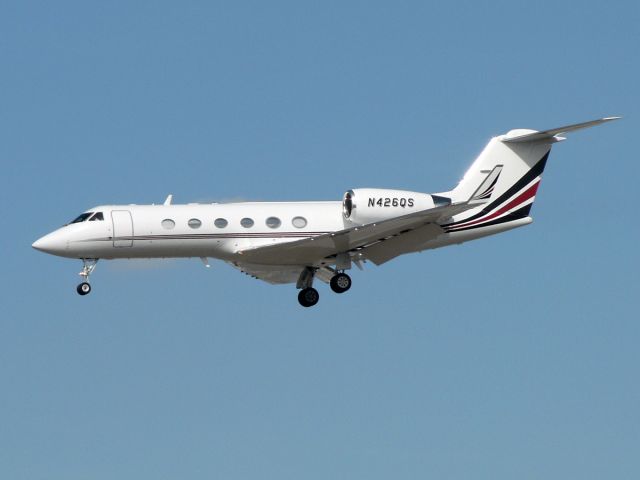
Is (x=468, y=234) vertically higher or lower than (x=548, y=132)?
lower

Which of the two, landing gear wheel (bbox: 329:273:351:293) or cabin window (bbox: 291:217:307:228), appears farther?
landing gear wheel (bbox: 329:273:351:293)

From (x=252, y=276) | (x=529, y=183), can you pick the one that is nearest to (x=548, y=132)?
(x=529, y=183)

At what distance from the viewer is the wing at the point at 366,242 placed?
3109 cm

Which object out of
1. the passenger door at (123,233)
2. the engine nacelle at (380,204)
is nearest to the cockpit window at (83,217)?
the passenger door at (123,233)

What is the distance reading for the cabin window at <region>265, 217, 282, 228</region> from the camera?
32594mm

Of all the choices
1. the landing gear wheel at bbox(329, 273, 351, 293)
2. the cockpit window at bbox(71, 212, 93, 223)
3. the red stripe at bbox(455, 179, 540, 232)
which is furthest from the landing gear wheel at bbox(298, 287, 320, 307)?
the cockpit window at bbox(71, 212, 93, 223)

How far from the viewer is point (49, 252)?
3209 centimetres

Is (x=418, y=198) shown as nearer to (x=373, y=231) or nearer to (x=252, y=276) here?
(x=373, y=231)

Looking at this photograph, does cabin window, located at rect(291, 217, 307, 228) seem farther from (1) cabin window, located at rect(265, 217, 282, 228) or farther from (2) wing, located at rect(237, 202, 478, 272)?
(2) wing, located at rect(237, 202, 478, 272)

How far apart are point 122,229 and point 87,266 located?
1524 millimetres

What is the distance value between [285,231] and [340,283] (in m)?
2.07

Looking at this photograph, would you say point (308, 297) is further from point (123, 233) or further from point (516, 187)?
point (516, 187)

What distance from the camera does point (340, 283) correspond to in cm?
3309

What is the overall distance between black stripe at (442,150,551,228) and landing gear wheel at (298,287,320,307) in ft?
13.1
